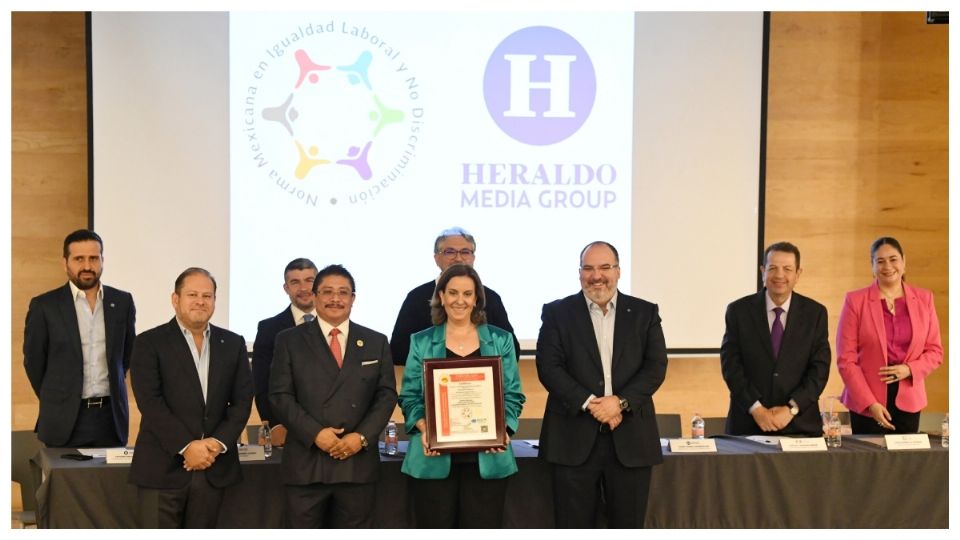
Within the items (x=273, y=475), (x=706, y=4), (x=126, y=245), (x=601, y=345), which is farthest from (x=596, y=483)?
(x=126, y=245)

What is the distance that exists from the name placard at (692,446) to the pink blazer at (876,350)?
879 millimetres

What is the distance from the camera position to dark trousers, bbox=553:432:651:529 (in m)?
3.89

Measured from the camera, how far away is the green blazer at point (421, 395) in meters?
3.70

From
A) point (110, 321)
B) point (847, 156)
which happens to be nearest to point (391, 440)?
point (110, 321)

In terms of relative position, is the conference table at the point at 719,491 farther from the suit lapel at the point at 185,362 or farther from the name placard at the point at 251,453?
the suit lapel at the point at 185,362

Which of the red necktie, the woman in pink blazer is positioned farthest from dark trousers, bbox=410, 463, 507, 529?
the woman in pink blazer

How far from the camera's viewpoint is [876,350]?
4684 millimetres

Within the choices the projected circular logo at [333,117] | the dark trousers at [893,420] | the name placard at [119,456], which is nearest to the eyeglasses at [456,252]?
the projected circular logo at [333,117]

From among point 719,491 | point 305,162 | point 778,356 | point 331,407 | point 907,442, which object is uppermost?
point 305,162

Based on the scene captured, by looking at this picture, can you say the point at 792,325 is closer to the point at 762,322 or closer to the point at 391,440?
the point at 762,322

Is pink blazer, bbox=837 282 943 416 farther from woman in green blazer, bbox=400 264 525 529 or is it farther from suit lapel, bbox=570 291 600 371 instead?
woman in green blazer, bbox=400 264 525 529

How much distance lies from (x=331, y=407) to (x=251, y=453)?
0.56 meters

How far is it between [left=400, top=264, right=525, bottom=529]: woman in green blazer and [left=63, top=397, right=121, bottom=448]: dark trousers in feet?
4.79

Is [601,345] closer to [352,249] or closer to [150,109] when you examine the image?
[352,249]
